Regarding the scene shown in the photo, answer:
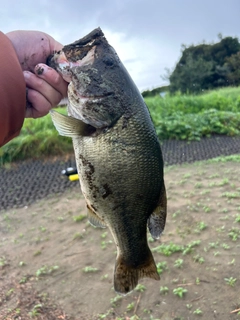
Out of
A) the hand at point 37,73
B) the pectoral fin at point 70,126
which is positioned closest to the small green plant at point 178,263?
the hand at point 37,73

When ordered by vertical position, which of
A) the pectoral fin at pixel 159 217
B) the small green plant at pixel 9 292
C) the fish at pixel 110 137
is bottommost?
the small green plant at pixel 9 292

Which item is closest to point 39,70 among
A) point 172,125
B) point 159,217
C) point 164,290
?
point 159,217

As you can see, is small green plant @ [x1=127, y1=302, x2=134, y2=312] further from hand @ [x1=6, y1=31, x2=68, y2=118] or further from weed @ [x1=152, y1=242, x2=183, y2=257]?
hand @ [x1=6, y1=31, x2=68, y2=118]

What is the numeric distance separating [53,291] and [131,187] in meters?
2.62

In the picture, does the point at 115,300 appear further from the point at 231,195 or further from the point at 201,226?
the point at 231,195

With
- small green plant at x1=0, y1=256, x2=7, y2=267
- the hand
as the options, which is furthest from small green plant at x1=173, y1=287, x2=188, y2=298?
the hand

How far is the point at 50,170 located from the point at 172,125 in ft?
11.3

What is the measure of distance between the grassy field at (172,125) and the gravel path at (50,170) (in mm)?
327

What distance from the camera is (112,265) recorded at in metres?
4.19

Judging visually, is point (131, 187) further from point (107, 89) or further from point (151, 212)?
point (107, 89)

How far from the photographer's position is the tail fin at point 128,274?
1920 mm

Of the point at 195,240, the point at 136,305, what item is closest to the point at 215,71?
the point at 195,240

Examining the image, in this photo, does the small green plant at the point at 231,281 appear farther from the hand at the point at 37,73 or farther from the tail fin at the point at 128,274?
the hand at the point at 37,73

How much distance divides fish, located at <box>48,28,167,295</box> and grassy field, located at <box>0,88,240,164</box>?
7096 mm
